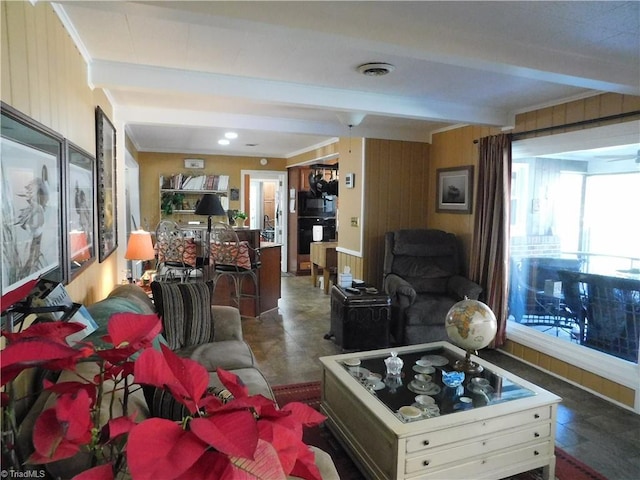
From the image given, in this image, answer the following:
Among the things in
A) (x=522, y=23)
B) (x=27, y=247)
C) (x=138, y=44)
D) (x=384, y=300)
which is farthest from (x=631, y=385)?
(x=138, y=44)

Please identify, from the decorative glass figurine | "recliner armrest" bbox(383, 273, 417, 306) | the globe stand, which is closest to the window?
"recliner armrest" bbox(383, 273, 417, 306)

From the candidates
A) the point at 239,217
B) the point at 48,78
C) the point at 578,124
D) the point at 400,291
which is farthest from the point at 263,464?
the point at 239,217

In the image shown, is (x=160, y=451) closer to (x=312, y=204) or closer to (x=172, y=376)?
(x=172, y=376)

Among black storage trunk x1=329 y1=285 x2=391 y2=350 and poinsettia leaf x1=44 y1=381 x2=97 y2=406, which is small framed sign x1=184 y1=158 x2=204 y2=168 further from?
poinsettia leaf x1=44 y1=381 x2=97 y2=406

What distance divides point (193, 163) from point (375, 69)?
5.46m

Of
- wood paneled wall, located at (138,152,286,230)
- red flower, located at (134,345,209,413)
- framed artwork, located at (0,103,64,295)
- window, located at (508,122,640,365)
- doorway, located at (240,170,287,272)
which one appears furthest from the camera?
doorway, located at (240,170,287,272)

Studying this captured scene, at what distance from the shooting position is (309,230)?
26.2ft

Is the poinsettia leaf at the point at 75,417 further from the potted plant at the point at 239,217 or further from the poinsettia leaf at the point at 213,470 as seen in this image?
the potted plant at the point at 239,217

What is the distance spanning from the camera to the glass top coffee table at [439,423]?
1.89 metres

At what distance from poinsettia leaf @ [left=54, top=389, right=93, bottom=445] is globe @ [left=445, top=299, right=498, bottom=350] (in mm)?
2103

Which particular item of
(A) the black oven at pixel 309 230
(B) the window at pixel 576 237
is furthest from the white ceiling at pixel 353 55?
(A) the black oven at pixel 309 230

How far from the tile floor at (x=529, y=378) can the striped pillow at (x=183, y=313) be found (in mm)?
789

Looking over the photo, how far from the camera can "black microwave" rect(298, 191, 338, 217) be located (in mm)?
7844

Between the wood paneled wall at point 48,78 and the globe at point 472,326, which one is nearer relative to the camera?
the wood paneled wall at point 48,78
